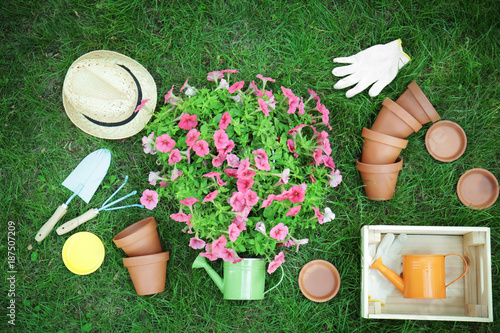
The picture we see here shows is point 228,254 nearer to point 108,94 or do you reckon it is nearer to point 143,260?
point 143,260

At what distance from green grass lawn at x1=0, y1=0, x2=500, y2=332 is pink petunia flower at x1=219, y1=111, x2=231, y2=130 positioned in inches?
22.8

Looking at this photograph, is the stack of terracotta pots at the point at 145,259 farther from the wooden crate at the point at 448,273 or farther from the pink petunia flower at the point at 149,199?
the wooden crate at the point at 448,273

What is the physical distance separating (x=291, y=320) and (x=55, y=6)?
2.09 meters

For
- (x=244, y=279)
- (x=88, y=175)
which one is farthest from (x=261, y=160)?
(x=88, y=175)

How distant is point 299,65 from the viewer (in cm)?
208

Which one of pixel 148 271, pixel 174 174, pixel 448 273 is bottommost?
pixel 148 271

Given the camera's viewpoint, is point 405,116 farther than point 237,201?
Yes

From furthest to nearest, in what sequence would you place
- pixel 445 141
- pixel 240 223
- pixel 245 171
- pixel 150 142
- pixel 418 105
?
1. pixel 445 141
2. pixel 418 105
3. pixel 150 142
4. pixel 240 223
5. pixel 245 171

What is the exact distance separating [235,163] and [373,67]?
97cm

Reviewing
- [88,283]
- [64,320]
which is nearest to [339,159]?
[88,283]

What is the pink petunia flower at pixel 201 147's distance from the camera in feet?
5.00

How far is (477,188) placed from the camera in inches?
79.9

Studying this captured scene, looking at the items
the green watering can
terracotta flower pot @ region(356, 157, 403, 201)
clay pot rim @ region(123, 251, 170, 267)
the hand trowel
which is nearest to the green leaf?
clay pot rim @ region(123, 251, 170, 267)

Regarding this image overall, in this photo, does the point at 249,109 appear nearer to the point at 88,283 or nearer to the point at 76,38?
the point at 76,38
